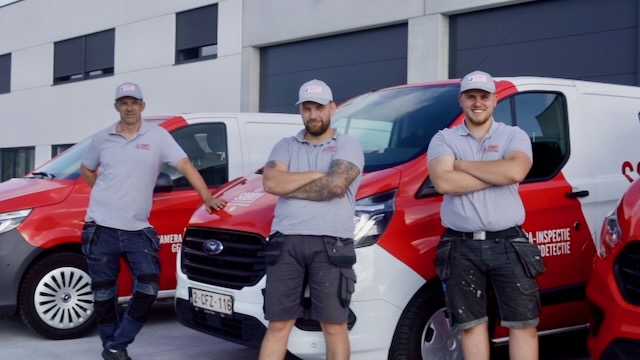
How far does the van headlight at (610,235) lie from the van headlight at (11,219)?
402 centimetres

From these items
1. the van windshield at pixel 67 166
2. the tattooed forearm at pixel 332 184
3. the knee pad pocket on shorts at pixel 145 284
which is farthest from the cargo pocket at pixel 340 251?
the van windshield at pixel 67 166

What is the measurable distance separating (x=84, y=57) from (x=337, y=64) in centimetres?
940

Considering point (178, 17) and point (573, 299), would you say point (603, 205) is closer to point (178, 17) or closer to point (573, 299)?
point (573, 299)

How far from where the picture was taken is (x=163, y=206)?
6254mm

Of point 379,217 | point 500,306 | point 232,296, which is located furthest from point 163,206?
point 500,306

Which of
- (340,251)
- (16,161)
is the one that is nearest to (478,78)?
(340,251)

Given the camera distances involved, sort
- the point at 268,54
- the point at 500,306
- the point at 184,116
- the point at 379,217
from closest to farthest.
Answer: the point at 500,306 → the point at 379,217 → the point at 184,116 → the point at 268,54

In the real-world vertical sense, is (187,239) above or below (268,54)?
below

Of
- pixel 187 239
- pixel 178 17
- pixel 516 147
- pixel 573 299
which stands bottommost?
pixel 573 299

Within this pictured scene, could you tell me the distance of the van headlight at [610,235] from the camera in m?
3.92

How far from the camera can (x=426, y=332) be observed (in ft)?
14.1

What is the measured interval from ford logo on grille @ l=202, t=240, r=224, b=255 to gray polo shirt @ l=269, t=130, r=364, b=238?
1.85 feet

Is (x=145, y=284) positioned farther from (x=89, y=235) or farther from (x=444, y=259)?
(x=444, y=259)

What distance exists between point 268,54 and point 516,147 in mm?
12936
